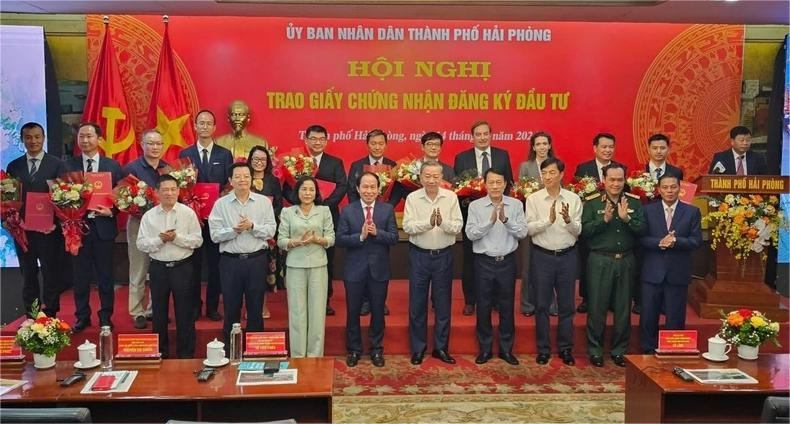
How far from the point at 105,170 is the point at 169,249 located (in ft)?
3.84

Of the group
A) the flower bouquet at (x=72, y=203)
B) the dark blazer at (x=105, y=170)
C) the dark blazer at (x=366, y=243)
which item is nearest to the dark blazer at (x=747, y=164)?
the dark blazer at (x=366, y=243)

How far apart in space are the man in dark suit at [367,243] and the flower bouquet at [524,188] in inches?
45.1

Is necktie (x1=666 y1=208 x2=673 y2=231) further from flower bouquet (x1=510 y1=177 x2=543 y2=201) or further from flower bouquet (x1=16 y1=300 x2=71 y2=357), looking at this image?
flower bouquet (x1=16 y1=300 x2=71 y2=357)

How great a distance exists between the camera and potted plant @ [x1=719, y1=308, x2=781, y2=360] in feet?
12.4

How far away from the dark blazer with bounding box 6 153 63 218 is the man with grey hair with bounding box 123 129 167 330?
575mm

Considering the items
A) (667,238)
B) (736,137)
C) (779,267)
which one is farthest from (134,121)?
(779,267)

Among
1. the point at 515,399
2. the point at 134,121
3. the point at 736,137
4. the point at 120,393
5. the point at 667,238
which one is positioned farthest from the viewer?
the point at 134,121

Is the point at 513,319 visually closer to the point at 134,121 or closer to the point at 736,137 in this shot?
the point at 736,137

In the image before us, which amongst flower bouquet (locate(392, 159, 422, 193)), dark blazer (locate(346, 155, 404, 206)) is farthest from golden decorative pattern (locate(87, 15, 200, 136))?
flower bouquet (locate(392, 159, 422, 193))

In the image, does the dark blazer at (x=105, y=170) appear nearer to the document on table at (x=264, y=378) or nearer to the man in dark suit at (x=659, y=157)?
the document on table at (x=264, y=378)

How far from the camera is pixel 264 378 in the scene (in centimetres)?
341

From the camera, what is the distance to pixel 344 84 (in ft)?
23.0

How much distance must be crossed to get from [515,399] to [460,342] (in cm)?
100

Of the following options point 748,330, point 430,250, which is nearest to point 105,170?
point 430,250
